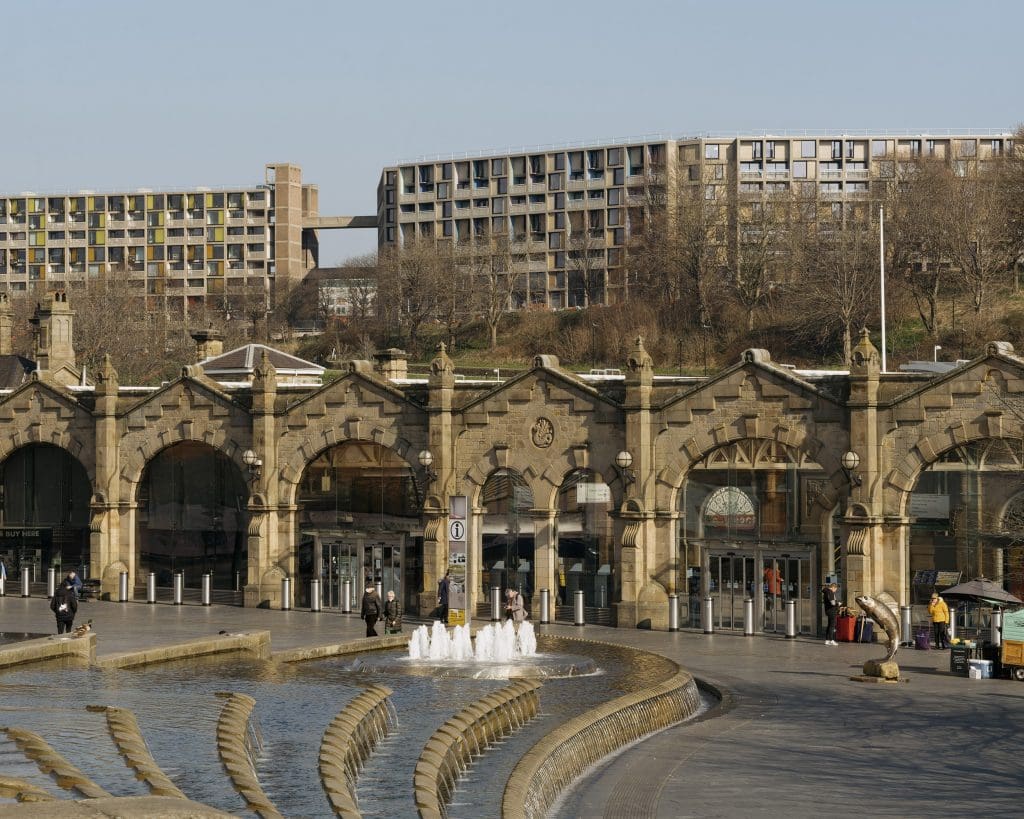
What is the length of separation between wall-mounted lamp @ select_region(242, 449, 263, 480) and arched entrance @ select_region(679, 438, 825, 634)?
505 inches

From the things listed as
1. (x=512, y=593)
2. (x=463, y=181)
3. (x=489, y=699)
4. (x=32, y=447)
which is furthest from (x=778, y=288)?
(x=489, y=699)

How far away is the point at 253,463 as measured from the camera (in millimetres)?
48062

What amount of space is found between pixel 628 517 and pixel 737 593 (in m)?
3.46

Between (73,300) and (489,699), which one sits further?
(73,300)

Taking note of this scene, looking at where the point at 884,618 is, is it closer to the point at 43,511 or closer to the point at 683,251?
the point at 43,511

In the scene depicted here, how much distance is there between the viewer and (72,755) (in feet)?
66.3

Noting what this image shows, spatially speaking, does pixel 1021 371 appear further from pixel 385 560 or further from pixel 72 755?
pixel 72 755

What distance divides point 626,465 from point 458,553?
603 cm

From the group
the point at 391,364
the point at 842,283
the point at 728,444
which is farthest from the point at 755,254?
the point at 728,444

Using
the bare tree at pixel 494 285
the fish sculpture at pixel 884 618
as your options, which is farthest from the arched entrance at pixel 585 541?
the bare tree at pixel 494 285

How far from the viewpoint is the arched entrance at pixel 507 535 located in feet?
150

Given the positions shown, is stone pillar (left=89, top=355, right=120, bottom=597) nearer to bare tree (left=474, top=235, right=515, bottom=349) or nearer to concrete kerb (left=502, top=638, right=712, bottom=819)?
concrete kerb (left=502, top=638, right=712, bottom=819)

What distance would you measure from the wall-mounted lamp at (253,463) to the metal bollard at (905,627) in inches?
756

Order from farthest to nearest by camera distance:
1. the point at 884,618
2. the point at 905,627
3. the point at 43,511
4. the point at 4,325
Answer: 1. the point at 4,325
2. the point at 43,511
3. the point at 905,627
4. the point at 884,618
